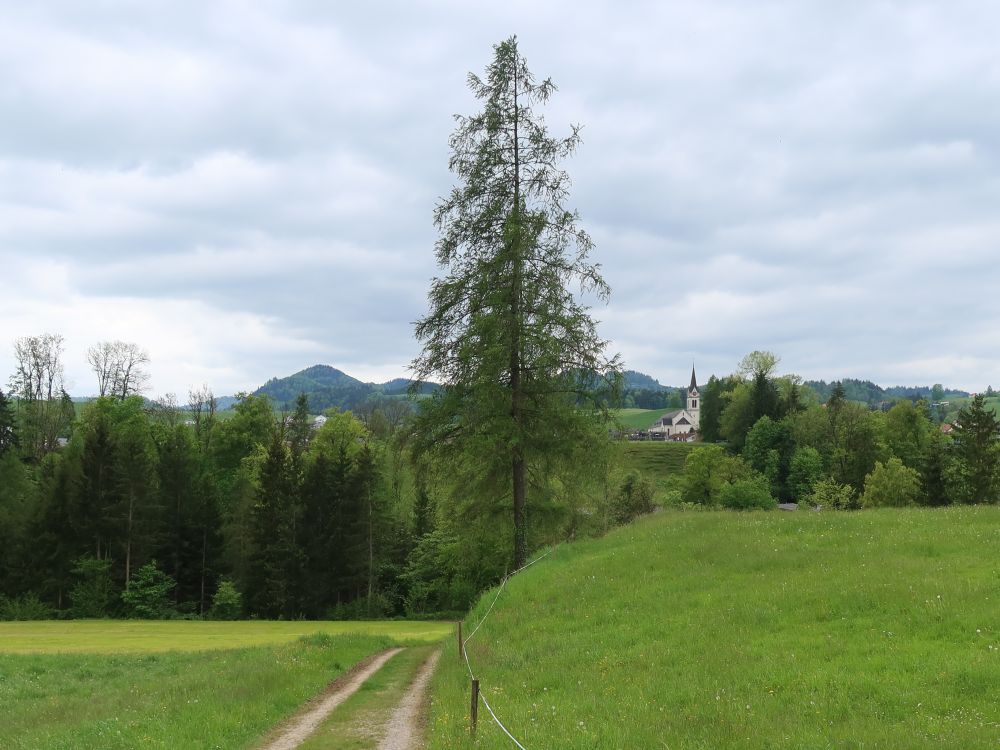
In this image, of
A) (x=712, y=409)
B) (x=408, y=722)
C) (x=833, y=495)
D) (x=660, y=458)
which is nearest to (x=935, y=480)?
(x=833, y=495)

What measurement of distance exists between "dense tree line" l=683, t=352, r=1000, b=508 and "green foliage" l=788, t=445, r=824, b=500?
14 cm

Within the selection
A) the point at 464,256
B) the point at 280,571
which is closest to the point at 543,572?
the point at 464,256

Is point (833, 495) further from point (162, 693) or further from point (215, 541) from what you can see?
point (162, 693)

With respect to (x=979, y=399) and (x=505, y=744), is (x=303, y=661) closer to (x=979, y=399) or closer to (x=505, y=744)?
(x=505, y=744)

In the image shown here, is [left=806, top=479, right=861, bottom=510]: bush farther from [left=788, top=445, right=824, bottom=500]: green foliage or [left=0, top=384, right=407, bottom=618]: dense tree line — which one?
[left=0, top=384, right=407, bottom=618]: dense tree line

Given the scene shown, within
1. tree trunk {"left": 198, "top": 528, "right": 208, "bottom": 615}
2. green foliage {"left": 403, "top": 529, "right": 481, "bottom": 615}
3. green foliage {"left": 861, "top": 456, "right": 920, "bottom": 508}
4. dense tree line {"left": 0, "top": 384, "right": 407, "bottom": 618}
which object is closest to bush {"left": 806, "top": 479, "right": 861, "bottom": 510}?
green foliage {"left": 861, "top": 456, "right": 920, "bottom": 508}

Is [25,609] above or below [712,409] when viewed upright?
below

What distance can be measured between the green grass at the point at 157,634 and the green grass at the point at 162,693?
423 cm

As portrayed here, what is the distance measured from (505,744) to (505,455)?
17410mm

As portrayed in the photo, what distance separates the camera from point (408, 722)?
42.3ft

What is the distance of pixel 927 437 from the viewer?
3617 inches

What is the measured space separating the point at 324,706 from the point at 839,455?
289 feet

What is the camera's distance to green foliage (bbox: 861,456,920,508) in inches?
2721

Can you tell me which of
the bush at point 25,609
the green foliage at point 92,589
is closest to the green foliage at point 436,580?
the green foliage at point 92,589
